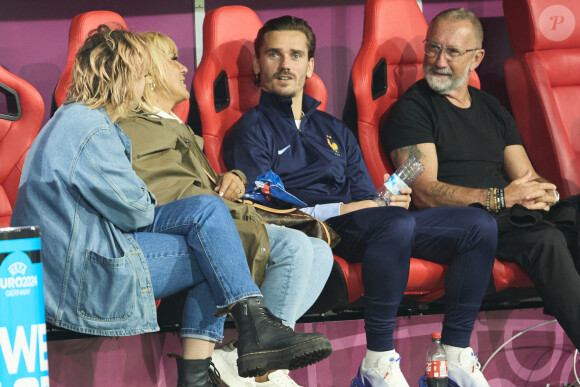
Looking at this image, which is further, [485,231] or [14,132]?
[14,132]

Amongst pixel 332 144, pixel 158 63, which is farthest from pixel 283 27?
pixel 158 63

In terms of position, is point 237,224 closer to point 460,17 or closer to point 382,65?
→ point 382,65

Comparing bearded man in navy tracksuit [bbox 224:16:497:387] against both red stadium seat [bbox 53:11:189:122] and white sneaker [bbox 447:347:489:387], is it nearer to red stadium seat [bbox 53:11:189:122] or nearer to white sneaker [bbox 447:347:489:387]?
white sneaker [bbox 447:347:489:387]

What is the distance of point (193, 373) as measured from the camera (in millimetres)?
1893

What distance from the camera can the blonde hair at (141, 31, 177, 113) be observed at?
7.76 ft

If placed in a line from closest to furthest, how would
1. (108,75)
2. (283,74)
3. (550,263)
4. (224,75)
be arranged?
(108,75)
(550,263)
(283,74)
(224,75)

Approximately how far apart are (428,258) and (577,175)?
881mm

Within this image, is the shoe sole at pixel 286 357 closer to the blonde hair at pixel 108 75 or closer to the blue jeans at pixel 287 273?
the blue jeans at pixel 287 273

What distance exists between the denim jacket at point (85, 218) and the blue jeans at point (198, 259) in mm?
75

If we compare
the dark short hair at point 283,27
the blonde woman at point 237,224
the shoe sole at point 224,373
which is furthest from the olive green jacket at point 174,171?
the dark short hair at point 283,27

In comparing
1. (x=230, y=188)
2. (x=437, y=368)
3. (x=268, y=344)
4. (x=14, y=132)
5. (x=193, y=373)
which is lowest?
(x=437, y=368)

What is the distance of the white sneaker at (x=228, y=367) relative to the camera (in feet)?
6.83

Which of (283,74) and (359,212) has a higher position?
(283,74)

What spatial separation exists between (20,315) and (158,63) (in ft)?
4.46
